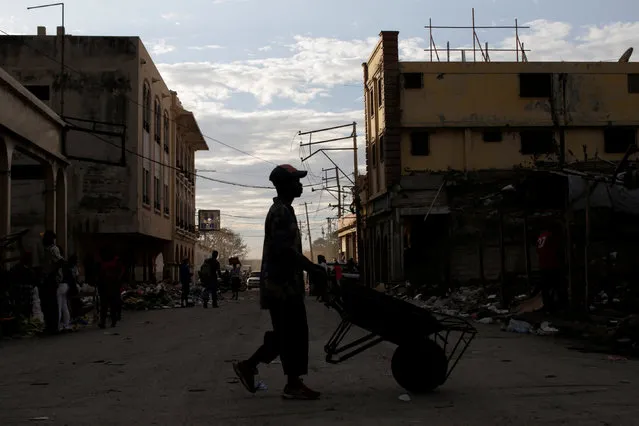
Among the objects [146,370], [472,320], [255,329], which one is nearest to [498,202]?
[472,320]

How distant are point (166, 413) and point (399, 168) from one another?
31.2 m

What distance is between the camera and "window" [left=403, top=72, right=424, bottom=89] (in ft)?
122

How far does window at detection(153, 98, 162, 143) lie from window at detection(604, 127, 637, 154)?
22557 millimetres

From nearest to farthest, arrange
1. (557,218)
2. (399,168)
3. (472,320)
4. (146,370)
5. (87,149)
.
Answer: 1. (146,370)
2. (472,320)
3. (557,218)
4. (87,149)
5. (399,168)

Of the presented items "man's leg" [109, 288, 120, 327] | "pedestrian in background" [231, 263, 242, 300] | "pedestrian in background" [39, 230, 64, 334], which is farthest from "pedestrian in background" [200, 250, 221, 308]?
"pedestrian in background" [39, 230, 64, 334]

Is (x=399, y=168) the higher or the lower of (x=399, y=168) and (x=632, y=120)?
the lower

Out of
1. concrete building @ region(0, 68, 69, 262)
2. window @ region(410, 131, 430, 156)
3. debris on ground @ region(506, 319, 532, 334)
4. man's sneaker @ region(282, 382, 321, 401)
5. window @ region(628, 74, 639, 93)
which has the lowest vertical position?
debris on ground @ region(506, 319, 532, 334)

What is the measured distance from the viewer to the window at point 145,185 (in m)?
36.4

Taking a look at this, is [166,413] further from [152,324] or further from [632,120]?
[632,120]

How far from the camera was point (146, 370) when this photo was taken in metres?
8.96

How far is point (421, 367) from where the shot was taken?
6.74 m

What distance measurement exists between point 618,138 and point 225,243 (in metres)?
131

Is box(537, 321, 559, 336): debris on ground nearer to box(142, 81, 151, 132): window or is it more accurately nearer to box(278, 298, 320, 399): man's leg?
box(278, 298, 320, 399): man's leg

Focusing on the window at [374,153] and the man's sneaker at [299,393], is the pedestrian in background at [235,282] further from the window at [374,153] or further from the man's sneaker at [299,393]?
the man's sneaker at [299,393]
